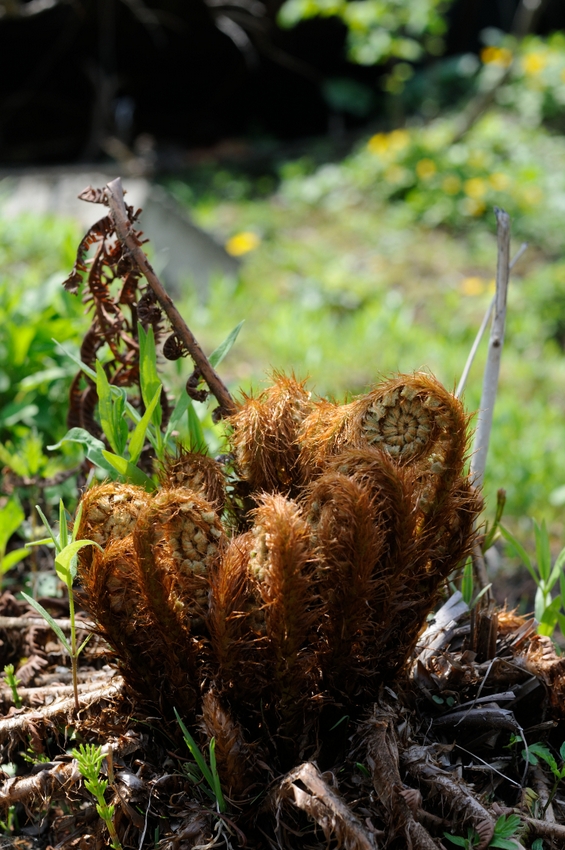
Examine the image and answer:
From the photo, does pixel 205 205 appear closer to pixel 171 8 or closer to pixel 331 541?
pixel 171 8

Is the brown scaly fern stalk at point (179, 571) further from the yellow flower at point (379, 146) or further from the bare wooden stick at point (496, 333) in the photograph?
the yellow flower at point (379, 146)

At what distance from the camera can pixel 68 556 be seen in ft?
3.56

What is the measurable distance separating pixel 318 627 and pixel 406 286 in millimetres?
6123

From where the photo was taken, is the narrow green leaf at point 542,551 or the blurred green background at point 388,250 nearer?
the narrow green leaf at point 542,551

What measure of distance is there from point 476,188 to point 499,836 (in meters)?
7.60

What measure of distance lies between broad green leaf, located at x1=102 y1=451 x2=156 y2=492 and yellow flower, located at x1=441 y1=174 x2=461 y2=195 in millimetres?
7460

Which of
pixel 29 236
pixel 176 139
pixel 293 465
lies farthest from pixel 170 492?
pixel 176 139

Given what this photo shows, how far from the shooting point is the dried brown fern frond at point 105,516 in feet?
3.64

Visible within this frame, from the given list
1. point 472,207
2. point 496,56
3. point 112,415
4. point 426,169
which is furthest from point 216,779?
point 496,56

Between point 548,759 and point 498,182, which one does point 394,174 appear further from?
point 548,759

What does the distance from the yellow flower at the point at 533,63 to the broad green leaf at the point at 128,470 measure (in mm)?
9584

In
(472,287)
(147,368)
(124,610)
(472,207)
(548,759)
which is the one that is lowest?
(472,287)

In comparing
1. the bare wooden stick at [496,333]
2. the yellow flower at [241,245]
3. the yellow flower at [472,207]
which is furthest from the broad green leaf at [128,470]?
the yellow flower at [472,207]

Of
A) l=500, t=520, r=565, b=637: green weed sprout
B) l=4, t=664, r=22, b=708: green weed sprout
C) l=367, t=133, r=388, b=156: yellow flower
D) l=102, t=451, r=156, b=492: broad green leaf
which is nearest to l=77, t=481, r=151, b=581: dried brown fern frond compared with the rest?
l=102, t=451, r=156, b=492: broad green leaf
